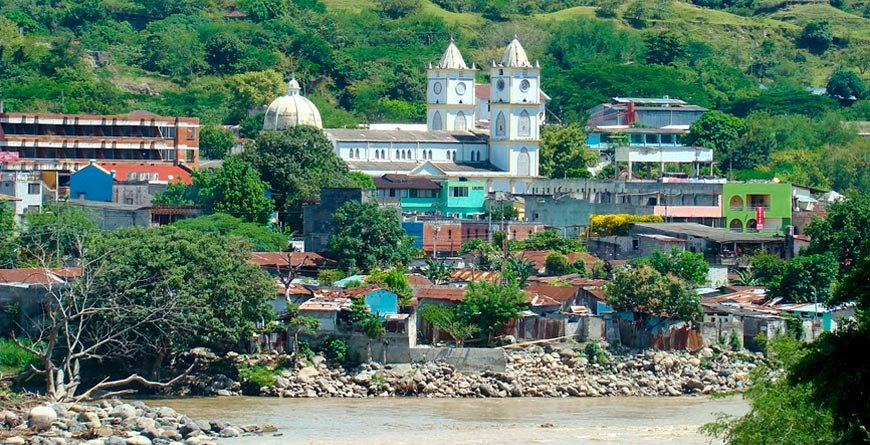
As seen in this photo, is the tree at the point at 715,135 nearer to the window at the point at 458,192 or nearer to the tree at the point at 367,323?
the window at the point at 458,192

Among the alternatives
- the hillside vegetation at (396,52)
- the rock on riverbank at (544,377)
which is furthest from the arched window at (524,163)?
the rock on riverbank at (544,377)

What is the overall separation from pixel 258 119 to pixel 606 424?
4564 centimetres

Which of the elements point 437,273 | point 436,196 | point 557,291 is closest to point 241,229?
point 437,273

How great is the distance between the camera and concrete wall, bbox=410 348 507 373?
122 feet

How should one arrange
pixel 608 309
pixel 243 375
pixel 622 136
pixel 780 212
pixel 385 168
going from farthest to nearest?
pixel 622 136 < pixel 385 168 < pixel 780 212 < pixel 608 309 < pixel 243 375

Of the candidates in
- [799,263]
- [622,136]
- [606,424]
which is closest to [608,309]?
[799,263]

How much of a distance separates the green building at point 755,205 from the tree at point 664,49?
43.7 metres

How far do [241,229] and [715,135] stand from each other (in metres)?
31.1

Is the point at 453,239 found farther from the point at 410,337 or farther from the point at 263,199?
the point at 410,337

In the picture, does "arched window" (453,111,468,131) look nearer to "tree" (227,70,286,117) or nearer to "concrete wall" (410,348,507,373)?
"tree" (227,70,286,117)

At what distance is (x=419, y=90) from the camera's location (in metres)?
90.9

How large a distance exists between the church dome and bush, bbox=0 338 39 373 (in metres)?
32.1

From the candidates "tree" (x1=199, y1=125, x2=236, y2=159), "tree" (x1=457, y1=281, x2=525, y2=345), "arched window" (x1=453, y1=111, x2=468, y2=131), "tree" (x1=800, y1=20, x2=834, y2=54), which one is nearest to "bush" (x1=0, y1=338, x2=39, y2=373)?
"tree" (x1=457, y1=281, x2=525, y2=345)

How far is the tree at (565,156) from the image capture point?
7069cm
